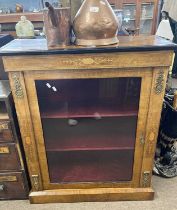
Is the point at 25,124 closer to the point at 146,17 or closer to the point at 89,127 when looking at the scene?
the point at 89,127

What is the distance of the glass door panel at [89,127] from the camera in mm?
1050

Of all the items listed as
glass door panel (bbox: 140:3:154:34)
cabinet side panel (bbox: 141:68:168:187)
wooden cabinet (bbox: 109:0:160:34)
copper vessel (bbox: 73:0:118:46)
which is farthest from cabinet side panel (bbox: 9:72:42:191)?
glass door panel (bbox: 140:3:154:34)

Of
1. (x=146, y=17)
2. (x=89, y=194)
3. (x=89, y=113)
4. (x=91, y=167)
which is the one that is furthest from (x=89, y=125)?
(x=146, y=17)

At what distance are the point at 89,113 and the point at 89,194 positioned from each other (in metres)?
0.53

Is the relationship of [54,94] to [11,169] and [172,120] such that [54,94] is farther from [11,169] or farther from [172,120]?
[172,120]

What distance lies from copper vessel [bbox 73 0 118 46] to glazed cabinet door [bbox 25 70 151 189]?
14 cm

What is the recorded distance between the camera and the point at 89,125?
1236 mm

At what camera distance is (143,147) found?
1.14 meters

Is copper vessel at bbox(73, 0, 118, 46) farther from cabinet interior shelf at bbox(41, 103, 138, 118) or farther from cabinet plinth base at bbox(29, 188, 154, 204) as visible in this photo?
cabinet plinth base at bbox(29, 188, 154, 204)

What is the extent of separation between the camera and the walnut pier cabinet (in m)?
0.90

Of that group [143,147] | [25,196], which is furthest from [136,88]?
[25,196]

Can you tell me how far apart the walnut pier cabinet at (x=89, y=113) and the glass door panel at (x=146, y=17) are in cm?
300

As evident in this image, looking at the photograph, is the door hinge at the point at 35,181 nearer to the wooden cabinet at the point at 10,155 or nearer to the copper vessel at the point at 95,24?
the wooden cabinet at the point at 10,155

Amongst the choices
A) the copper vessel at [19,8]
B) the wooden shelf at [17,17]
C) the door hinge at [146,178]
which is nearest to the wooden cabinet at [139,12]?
the wooden shelf at [17,17]
